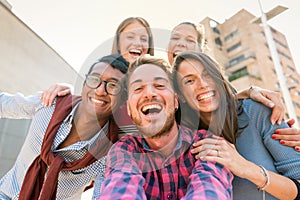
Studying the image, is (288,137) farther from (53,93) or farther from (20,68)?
(20,68)

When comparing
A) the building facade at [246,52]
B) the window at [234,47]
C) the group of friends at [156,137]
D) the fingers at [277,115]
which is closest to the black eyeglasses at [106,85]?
the group of friends at [156,137]

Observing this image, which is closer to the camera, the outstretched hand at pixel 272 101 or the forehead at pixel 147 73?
the outstretched hand at pixel 272 101

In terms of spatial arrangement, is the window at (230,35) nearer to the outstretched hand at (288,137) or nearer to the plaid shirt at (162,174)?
the outstretched hand at (288,137)

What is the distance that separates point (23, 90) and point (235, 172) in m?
4.33

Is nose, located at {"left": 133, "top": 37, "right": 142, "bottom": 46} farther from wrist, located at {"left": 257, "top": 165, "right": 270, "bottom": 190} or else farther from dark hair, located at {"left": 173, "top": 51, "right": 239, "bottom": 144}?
wrist, located at {"left": 257, "top": 165, "right": 270, "bottom": 190}

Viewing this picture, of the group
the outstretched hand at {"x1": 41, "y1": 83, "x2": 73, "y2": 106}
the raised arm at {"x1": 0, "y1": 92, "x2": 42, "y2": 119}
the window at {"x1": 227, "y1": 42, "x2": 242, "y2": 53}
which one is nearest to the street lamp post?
the outstretched hand at {"x1": 41, "y1": 83, "x2": 73, "y2": 106}

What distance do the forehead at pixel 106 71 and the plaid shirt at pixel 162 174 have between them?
0.42 metres

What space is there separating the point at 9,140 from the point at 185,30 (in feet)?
11.7

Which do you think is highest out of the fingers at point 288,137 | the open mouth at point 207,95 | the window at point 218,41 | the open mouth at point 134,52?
the window at point 218,41

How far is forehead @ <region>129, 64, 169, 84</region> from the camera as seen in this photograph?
4.14 ft

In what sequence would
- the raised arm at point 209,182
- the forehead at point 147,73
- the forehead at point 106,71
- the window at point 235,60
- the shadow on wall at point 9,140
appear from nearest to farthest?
the raised arm at point 209,182 → the forehead at point 147,73 → the forehead at point 106,71 → the shadow on wall at point 9,140 → the window at point 235,60

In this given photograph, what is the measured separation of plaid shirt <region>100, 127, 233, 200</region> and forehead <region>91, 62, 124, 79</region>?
1.39 feet

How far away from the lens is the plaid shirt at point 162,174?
827 mm

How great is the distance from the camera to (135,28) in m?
1.71
